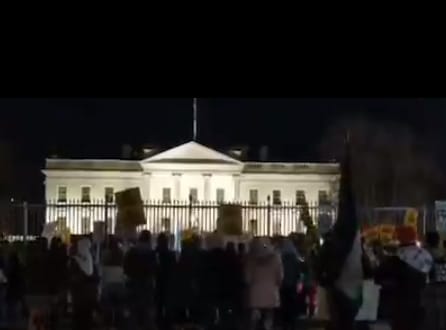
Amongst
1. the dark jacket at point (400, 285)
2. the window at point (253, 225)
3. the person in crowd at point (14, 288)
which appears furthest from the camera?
the window at point (253, 225)

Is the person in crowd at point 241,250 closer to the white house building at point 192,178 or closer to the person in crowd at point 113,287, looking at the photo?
the person in crowd at point 113,287

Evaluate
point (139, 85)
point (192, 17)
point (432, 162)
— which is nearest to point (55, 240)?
point (139, 85)

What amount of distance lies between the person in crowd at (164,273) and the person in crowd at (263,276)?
3.17 feet

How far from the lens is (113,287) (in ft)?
55.1

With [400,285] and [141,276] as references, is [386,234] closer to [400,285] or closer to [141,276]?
[141,276]

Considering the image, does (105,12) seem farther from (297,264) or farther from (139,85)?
(297,264)

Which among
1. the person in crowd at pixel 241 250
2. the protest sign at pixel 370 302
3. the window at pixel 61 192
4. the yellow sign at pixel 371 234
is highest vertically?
the window at pixel 61 192

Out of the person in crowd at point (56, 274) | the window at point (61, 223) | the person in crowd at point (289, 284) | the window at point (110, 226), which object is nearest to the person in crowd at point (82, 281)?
the person in crowd at point (56, 274)

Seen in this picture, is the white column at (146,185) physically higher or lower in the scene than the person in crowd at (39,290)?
higher

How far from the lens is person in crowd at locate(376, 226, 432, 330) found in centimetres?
1405

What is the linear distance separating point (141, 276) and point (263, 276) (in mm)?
1553

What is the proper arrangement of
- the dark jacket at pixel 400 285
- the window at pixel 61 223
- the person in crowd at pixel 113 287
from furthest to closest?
1. the window at pixel 61 223
2. the person in crowd at pixel 113 287
3. the dark jacket at pixel 400 285

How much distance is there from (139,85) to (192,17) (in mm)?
1055

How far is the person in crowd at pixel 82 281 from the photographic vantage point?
15477 millimetres
